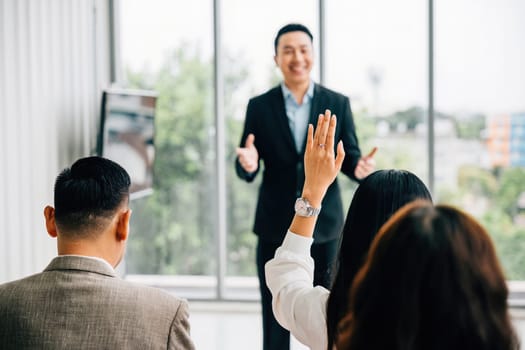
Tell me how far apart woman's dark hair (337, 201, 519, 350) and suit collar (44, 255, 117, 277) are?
28.0 inches

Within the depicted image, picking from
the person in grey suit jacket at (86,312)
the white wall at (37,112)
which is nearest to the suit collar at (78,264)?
the person in grey suit jacket at (86,312)

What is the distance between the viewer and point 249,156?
9.65ft

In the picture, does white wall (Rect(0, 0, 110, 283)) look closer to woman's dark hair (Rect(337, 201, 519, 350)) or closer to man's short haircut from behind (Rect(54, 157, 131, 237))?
man's short haircut from behind (Rect(54, 157, 131, 237))

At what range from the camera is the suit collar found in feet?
4.39

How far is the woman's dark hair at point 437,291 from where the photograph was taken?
0.80 m

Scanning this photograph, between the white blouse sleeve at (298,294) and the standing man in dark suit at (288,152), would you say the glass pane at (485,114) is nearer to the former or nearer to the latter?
the standing man in dark suit at (288,152)

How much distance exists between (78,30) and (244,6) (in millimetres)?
1222

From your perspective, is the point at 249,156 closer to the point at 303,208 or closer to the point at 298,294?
the point at 303,208

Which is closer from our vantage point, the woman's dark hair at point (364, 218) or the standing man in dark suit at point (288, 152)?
the woman's dark hair at point (364, 218)

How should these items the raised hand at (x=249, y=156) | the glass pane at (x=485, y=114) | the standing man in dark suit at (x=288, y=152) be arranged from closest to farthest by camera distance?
the raised hand at (x=249, y=156), the standing man in dark suit at (x=288, y=152), the glass pane at (x=485, y=114)

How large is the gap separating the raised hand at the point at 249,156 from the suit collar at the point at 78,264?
1608 mm

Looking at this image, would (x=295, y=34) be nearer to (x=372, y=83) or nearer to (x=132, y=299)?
(x=372, y=83)

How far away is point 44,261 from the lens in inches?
140

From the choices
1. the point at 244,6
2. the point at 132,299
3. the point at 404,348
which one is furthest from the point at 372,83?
the point at 404,348
